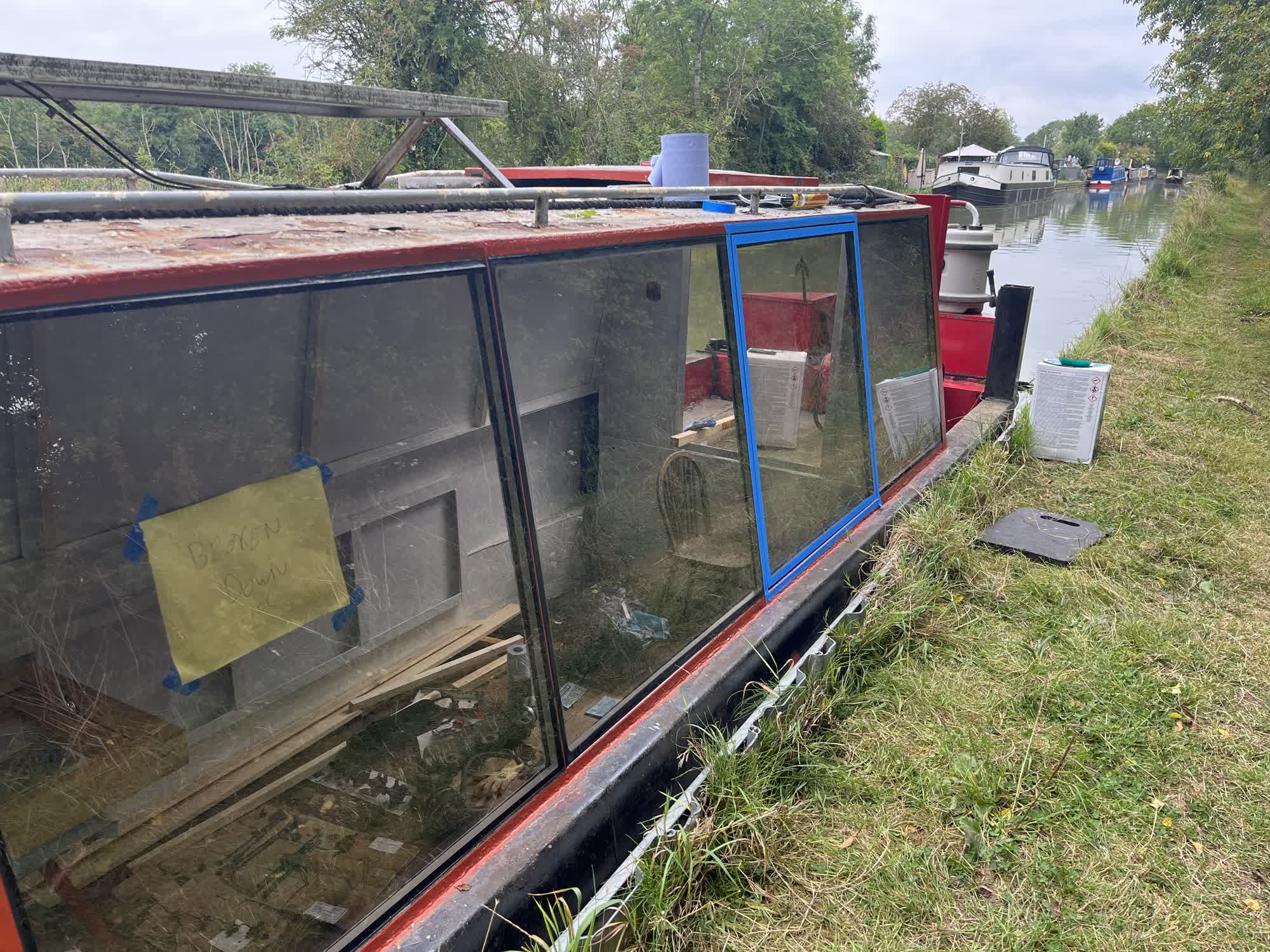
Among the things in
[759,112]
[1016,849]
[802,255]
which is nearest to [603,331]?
[802,255]

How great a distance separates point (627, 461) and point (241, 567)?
4.46ft

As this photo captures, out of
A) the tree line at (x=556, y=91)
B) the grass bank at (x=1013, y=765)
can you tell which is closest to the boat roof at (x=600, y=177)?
the grass bank at (x=1013, y=765)

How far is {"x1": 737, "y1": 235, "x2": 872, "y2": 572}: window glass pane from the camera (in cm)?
→ 284

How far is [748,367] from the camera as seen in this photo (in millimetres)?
2707

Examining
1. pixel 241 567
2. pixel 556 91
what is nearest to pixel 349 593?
pixel 241 567

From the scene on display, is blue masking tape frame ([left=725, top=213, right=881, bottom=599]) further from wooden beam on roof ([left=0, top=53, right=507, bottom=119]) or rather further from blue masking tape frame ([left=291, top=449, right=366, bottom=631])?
blue masking tape frame ([left=291, top=449, right=366, bottom=631])

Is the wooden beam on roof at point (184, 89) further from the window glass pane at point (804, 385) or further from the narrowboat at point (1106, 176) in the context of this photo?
the narrowboat at point (1106, 176)

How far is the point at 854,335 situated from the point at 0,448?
287cm

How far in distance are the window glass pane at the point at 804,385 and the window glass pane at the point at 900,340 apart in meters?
0.17

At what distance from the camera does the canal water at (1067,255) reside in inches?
508

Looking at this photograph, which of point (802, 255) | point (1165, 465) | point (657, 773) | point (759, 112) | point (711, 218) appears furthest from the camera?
point (759, 112)

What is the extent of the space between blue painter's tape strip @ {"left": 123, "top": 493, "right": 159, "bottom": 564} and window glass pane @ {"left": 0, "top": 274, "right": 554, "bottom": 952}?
0.06ft

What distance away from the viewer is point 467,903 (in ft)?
5.17

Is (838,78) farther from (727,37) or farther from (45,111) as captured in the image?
(45,111)
